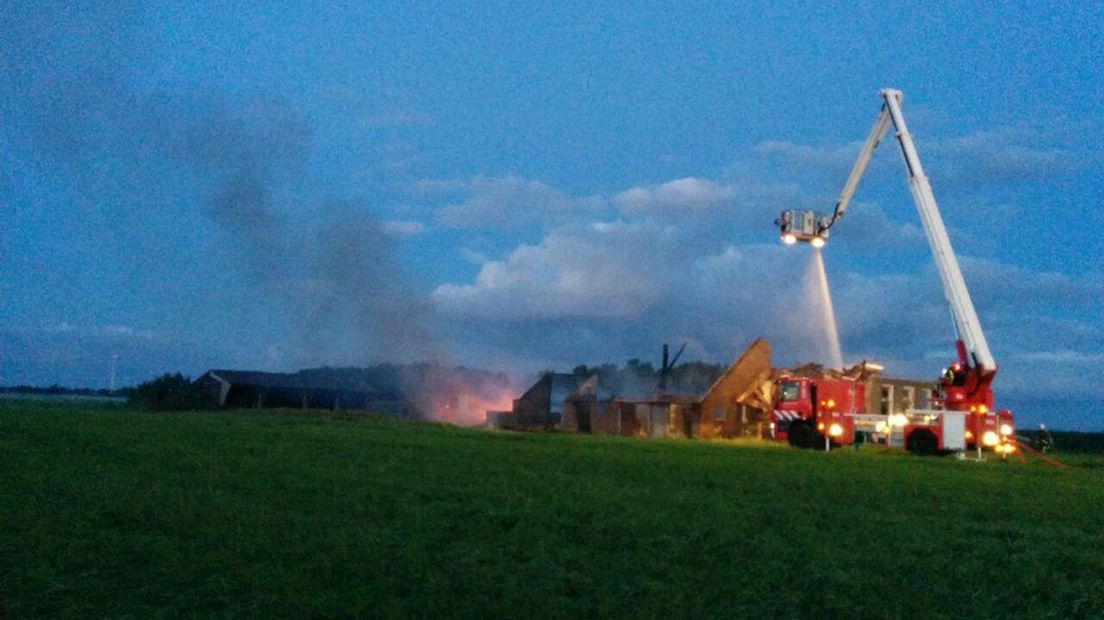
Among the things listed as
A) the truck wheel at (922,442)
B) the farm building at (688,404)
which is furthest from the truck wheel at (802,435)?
the farm building at (688,404)

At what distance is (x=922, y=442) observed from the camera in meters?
32.4

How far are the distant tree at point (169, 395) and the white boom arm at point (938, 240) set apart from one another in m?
50.4

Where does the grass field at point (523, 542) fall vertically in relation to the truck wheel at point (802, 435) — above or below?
below

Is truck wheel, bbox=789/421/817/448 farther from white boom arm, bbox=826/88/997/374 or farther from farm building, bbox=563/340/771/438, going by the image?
farm building, bbox=563/340/771/438

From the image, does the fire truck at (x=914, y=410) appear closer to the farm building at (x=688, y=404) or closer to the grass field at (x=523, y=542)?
the farm building at (x=688, y=404)

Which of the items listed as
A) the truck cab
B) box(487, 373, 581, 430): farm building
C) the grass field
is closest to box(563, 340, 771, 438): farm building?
box(487, 373, 581, 430): farm building

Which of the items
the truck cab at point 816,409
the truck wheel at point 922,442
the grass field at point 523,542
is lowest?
the grass field at point 523,542

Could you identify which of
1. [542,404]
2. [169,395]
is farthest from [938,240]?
[169,395]

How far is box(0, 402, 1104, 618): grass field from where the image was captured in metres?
9.22

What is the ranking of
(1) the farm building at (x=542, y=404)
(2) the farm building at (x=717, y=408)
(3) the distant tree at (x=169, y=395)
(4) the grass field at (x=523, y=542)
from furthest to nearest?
(3) the distant tree at (x=169, y=395), (1) the farm building at (x=542, y=404), (2) the farm building at (x=717, y=408), (4) the grass field at (x=523, y=542)

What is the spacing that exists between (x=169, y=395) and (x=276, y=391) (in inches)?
338

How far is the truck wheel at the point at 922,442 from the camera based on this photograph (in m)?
32.1

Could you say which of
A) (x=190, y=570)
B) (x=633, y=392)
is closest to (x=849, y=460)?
(x=190, y=570)

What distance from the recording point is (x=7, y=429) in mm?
30672
